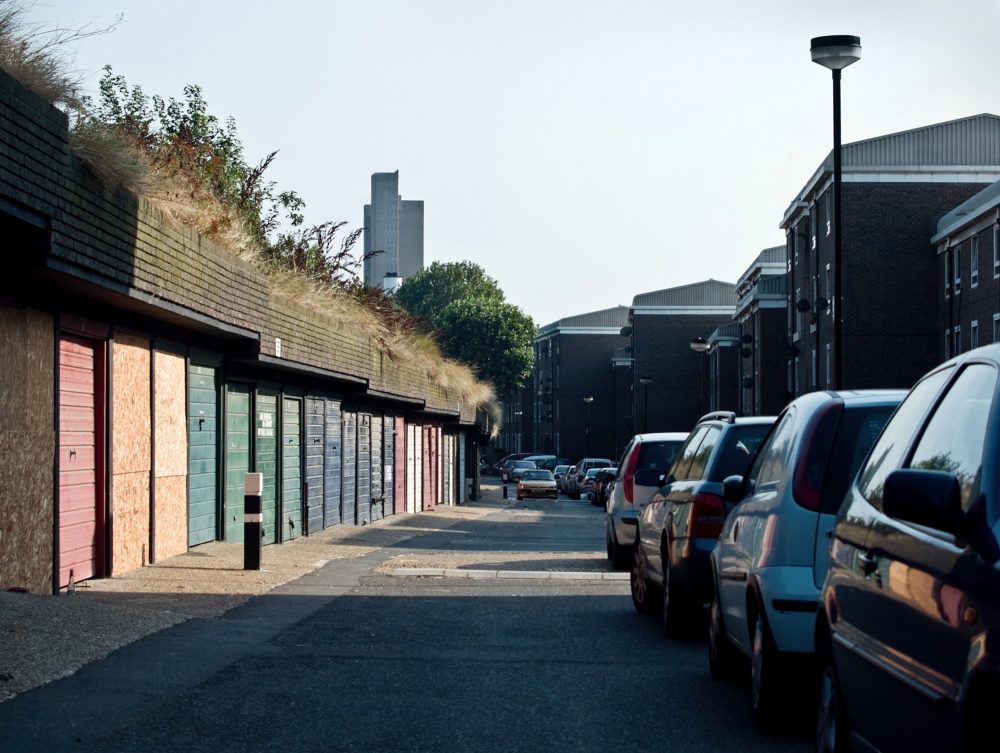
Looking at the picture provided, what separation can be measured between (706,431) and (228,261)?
25.2 feet

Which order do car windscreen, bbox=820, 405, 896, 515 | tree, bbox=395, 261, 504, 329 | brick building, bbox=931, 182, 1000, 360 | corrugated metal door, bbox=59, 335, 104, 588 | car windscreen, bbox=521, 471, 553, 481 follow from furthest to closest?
tree, bbox=395, 261, 504, 329 → car windscreen, bbox=521, 471, 553, 481 → brick building, bbox=931, 182, 1000, 360 → corrugated metal door, bbox=59, 335, 104, 588 → car windscreen, bbox=820, 405, 896, 515

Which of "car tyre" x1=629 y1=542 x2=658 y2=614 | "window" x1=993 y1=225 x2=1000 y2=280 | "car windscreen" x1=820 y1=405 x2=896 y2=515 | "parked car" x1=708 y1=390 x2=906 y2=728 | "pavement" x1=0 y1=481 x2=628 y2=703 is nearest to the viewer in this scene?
"parked car" x1=708 y1=390 x2=906 y2=728

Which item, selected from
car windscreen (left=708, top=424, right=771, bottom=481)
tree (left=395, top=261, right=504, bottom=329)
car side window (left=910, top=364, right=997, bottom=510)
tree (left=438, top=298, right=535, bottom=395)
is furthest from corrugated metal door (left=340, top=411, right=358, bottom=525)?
tree (left=395, top=261, right=504, bottom=329)

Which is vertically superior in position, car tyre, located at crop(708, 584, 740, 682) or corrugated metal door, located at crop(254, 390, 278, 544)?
corrugated metal door, located at crop(254, 390, 278, 544)

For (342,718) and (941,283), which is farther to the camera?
(941,283)

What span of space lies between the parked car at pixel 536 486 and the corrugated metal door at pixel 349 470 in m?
29.4

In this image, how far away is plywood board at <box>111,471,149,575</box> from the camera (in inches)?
587

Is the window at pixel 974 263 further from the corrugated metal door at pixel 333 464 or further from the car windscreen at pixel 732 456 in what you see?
the car windscreen at pixel 732 456

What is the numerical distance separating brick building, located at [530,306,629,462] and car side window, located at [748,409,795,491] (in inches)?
4262

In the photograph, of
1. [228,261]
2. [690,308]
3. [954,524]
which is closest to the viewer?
[954,524]

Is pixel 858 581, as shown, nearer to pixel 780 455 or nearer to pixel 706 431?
pixel 780 455

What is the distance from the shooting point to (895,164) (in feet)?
171

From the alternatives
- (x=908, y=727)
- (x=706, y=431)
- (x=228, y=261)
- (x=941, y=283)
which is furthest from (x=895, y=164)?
(x=908, y=727)

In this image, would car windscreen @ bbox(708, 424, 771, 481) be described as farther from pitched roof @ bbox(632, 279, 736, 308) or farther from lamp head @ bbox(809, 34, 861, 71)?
pitched roof @ bbox(632, 279, 736, 308)
